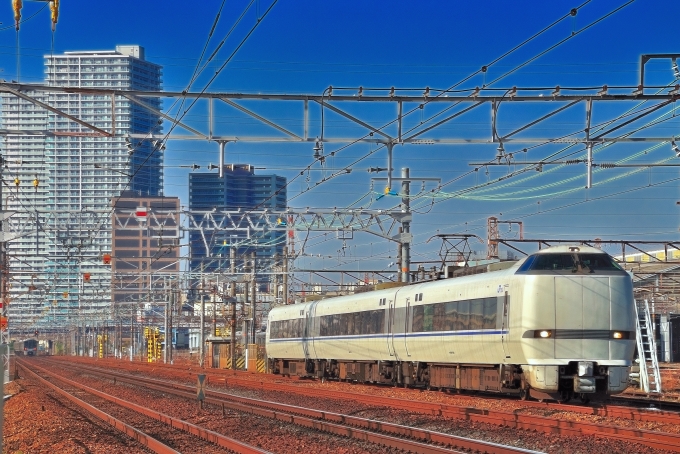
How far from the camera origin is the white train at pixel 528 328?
21062 millimetres

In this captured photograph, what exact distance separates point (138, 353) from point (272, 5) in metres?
110

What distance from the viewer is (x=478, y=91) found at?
21531mm

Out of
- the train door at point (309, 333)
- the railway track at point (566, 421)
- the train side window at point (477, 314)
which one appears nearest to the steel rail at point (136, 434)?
the railway track at point (566, 421)

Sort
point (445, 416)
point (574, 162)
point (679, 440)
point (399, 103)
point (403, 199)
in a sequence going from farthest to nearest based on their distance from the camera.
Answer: point (403, 199), point (574, 162), point (399, 103), point (445, 416), point (679, 440)

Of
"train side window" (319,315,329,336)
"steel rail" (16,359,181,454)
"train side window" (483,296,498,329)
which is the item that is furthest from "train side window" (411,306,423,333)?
"train side window" (319,315,329,336)

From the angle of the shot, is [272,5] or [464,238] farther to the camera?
[464,238]

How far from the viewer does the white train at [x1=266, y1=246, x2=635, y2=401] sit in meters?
21.1

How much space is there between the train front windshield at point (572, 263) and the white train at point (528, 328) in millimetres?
21

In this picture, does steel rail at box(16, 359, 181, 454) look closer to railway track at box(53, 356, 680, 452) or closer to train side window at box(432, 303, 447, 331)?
railway track at box(53, 356, 680, 452)

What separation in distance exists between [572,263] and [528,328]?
5.60 ft

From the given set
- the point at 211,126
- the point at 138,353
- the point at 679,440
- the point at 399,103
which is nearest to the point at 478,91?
the point at 399,103

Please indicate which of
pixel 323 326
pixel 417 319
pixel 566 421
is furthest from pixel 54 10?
pixel 323 326

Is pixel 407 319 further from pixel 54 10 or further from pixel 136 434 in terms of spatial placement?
pixel 54 10

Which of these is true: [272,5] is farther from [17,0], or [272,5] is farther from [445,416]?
[445,416]
